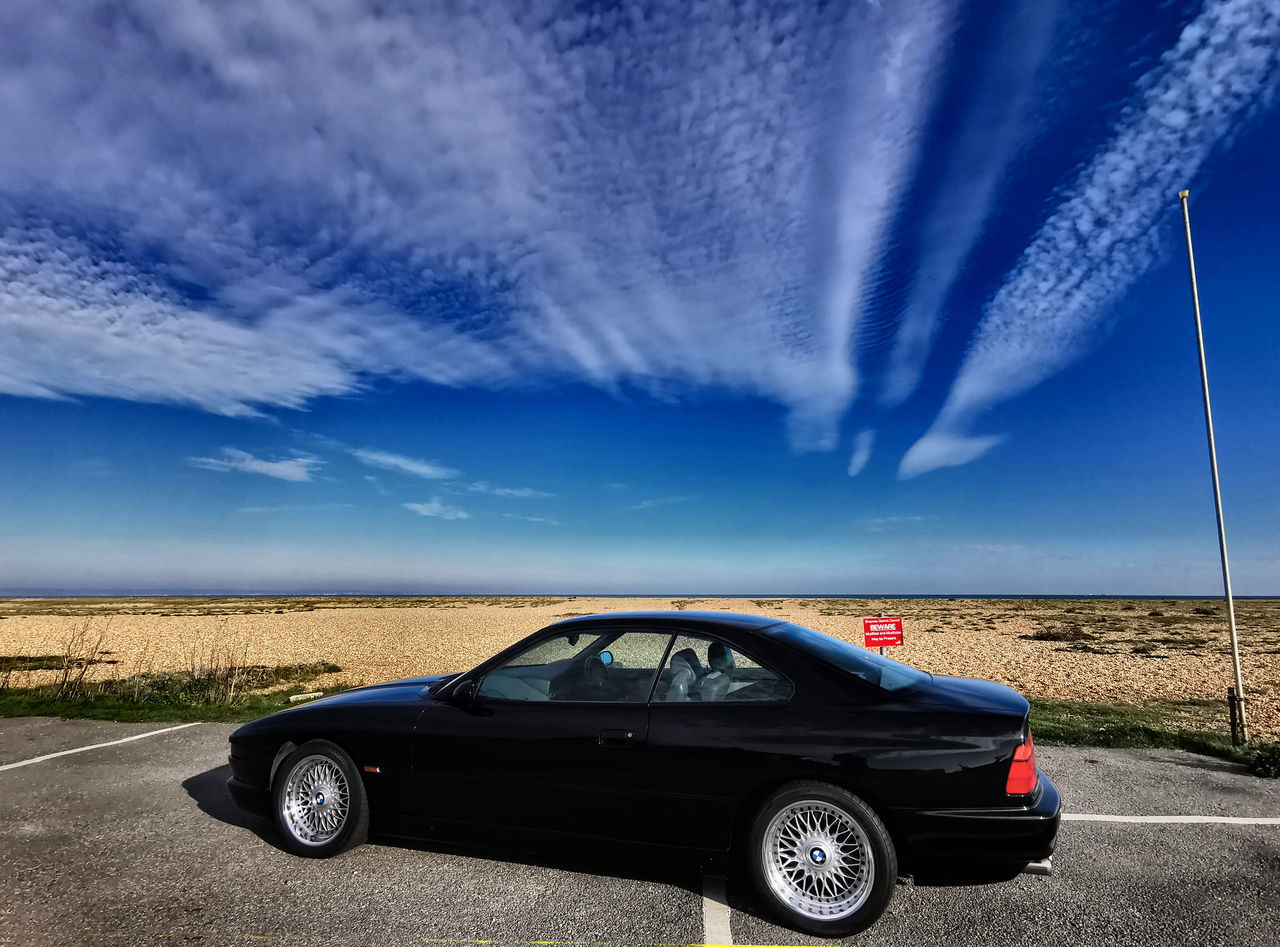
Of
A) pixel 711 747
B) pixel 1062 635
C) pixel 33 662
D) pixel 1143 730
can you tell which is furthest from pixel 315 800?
pixel 1062 635

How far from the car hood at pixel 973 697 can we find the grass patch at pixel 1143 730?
153 inches

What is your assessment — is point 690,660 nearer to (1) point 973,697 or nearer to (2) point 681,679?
(2) point 681,679

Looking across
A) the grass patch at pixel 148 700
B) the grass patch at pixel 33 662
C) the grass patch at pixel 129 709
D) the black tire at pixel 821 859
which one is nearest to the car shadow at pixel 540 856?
the black tire at pixel 821 859

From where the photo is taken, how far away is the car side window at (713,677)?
3631 millimetres

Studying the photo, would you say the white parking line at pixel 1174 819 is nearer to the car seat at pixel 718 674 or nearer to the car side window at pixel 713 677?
the car side window at pixel 713 677

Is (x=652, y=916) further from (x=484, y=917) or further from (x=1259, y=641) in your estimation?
(x=1259, y=641)

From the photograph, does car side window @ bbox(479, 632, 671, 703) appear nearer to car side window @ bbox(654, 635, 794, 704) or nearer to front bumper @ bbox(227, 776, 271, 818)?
car side window @ bbox(654, 635, 794, 704)

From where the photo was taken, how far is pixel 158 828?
4.68 meters

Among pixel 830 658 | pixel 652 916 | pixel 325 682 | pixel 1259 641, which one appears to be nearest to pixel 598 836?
pixel 652 916

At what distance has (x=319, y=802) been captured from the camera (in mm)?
4238

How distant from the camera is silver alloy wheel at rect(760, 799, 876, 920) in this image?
10.7 feet

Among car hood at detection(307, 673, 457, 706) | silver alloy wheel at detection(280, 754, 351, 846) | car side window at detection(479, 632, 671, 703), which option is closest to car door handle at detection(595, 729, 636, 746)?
car side window at detection(479, 632, 671, 703)

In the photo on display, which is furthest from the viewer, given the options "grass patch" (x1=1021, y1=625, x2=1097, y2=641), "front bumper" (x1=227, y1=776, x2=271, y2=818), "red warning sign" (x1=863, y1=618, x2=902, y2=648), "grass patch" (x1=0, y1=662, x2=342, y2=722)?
"grass patch" (x1=1021, y1=625, x2=1097, y2=641)

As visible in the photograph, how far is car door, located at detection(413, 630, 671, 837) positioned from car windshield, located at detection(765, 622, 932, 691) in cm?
73
